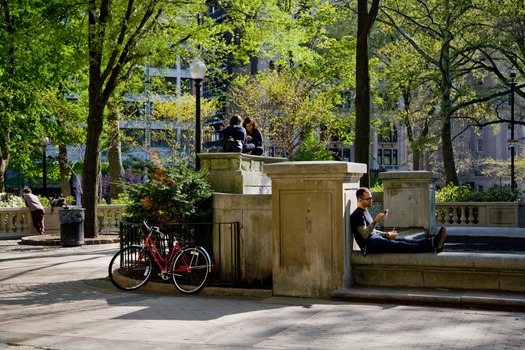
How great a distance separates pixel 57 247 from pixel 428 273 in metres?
15.2

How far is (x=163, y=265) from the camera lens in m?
12.2

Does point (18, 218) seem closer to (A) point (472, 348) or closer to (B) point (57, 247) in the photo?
(B) point (57, 247)

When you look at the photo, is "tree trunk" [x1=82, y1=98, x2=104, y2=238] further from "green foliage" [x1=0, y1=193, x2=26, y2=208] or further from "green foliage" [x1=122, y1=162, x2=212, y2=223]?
"green foliage" [x1=122, y1=162, x2=212, y2=223]

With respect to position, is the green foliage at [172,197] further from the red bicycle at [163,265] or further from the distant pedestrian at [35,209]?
the distant pedestrian at [35,209]

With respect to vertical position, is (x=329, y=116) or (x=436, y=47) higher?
(x=436, y=47)

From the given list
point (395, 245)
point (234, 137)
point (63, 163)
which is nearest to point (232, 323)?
point (395, 245)

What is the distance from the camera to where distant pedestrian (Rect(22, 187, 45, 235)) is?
86.4 ft

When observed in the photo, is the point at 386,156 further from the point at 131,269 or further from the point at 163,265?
the point at 163,265

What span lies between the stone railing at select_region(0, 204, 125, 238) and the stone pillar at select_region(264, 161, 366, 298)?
1783 centimetres

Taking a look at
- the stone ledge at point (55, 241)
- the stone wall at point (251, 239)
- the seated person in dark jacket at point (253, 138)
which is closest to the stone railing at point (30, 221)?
the stone ledge at point (55, 241)

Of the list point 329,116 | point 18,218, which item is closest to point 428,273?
point 18,218

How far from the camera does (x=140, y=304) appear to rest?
34.8 ft

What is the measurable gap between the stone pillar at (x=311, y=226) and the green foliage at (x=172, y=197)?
2.17m

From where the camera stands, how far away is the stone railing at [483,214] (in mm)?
24188
